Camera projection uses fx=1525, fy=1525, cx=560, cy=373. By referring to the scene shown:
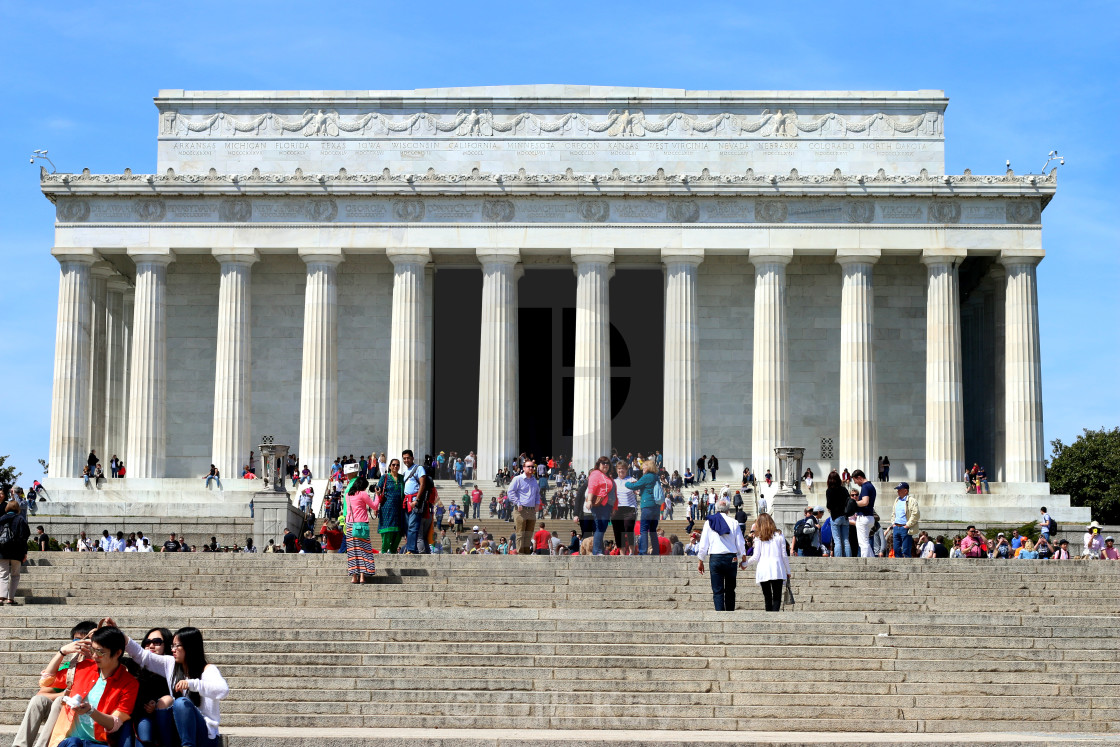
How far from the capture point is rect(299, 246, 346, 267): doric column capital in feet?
194

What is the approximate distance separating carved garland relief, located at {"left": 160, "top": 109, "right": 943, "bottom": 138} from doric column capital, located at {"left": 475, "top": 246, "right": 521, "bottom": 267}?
20.7 feet

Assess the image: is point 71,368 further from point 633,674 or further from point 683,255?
point 633,674

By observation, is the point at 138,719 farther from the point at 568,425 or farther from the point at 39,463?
the point at 39,463

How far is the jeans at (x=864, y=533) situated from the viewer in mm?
33250

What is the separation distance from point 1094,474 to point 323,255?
44.2 m

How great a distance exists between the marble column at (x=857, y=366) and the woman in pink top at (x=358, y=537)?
33435mm

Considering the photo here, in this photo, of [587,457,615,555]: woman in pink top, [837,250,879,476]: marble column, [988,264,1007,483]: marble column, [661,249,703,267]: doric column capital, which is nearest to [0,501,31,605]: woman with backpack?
[587,457,615,555]: woman in pink top

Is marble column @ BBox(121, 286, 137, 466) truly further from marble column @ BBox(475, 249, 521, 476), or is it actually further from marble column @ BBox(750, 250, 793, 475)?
marble column @ BBox(750, 250, 793, 475)

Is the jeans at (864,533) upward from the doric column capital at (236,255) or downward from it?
downward

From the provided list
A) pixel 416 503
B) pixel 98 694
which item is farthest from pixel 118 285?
pixel 98 694

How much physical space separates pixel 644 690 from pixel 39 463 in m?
85.4

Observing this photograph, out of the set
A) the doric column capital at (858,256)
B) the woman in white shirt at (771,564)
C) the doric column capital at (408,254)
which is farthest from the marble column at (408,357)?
the woman in white shirt at (771,564)

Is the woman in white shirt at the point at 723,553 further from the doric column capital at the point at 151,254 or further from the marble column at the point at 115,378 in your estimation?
the marble column at the point at 115,378

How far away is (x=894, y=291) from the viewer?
6278 cm
